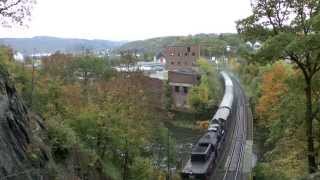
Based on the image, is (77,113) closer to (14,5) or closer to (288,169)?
(14,5)

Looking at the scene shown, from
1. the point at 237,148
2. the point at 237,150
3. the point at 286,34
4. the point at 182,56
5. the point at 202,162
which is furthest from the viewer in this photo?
the point at 182,56

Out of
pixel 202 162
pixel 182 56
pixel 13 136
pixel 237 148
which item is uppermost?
pixel 13 136

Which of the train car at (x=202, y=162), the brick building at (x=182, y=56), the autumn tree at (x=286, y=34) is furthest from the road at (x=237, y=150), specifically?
the brick building at (x=182, y=56)

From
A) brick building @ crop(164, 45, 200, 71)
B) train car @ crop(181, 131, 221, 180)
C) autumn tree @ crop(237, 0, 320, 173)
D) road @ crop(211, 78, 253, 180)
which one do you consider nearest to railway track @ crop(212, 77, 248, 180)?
road @ crop(211, 78, 253, 180)

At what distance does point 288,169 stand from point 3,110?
11.1 m

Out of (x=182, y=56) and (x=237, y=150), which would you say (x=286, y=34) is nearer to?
(x=237, y=150)

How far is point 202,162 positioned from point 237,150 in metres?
16.4

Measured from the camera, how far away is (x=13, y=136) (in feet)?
55.4

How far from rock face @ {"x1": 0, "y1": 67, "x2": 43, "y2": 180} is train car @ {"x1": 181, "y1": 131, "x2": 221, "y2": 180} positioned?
543 inches

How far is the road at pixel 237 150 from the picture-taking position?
3825 centimetres

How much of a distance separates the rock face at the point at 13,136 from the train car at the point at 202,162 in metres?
13.8

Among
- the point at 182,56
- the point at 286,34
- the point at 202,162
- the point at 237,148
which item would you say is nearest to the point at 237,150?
the point at 237,148

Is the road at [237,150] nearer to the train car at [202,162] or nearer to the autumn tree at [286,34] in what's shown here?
the train car at [202,162]

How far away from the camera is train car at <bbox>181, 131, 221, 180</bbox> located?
31016 millimetres
